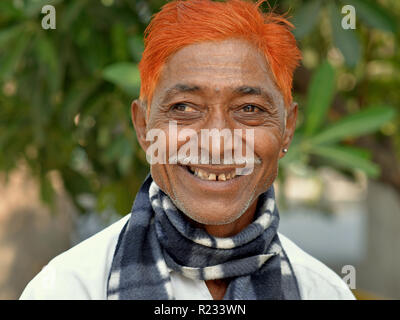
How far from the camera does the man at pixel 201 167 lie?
745 millimetres

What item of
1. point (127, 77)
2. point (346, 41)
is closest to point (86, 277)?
point (127, 77)

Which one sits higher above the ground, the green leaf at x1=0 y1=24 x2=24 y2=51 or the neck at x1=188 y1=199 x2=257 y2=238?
the green leaf at x1=0 y1=24 x2=24 y2=51

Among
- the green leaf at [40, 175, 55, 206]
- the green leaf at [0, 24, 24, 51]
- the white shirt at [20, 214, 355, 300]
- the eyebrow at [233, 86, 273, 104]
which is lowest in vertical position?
the green leaf at [40, 175, 55, 206]

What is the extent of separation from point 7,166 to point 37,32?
0.64 metres

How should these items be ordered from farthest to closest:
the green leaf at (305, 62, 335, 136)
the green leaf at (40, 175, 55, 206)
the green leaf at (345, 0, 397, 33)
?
1. the green leaf at (40, 175, 55, 206)
2. the green leaf at (345, 0, 397, 33)
3. the green leaf at (305, 62, 335, 136)

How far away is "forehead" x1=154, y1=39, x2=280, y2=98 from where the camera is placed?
2.42 ft

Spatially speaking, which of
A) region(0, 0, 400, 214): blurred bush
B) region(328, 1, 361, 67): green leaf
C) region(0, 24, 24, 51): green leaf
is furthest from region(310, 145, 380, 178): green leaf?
region(0, 24, 24, 51): green leaf

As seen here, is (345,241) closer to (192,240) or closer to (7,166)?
(7,166)

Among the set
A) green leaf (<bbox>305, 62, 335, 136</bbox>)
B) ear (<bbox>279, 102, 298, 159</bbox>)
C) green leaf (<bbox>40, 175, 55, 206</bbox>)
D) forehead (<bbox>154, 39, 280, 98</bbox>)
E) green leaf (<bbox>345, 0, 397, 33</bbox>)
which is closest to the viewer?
forehead (<bbox>154, 39, 280, 98</bbox>)

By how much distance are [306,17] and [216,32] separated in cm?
80

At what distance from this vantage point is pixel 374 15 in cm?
150

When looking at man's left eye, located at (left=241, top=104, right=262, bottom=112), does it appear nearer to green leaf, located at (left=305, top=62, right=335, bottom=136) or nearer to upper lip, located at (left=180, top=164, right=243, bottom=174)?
upper lip, located at (left=180, top=164, right=243, bottom=174)

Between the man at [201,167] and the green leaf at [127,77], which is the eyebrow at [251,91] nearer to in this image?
the man at [201,167]

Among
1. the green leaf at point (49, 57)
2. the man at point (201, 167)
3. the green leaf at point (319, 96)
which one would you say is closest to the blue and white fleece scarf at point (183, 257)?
the man at point (201, 167)
